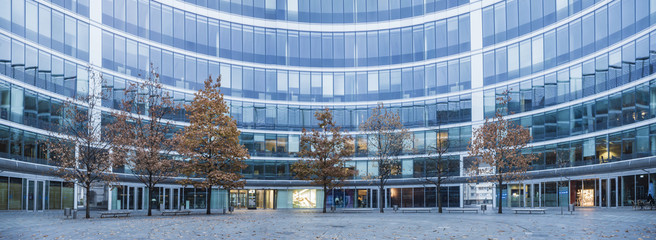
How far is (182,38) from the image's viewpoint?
60.8 metres

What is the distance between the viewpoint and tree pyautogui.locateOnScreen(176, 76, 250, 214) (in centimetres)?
4291

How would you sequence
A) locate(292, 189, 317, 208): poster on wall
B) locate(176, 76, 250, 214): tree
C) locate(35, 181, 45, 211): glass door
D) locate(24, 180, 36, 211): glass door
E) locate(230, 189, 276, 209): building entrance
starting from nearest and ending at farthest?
locate(176, 76, 250, 214): tree → locate(24, 180, 36, 211): glass door → locate(35, 181, 45, 211): glass door → locate(230, 189, 276, 209): building entrance → locate(292, 189, 317, 208): poster on wall

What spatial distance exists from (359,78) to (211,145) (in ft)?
93.9

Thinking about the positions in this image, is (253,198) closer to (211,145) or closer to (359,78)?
(359,78)

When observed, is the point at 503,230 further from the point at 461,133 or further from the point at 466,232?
the point at 461,133

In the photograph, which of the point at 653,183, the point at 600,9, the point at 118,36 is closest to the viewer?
the point at 653,183

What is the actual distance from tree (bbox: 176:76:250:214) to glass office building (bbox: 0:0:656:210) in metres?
4.51

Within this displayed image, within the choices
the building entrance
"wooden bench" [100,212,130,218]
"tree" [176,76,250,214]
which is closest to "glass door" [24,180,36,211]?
"wooden bench" [100,212,130,218]

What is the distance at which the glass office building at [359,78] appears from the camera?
145ft

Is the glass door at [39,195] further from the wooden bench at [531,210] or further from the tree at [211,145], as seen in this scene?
the wooden bench at [531,210]

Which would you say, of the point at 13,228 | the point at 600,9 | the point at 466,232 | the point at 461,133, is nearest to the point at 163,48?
Result: the point at 461,133

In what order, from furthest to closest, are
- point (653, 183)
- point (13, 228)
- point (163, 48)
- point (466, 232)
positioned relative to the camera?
point (163, 48)
point (653, 183)
point (13, 228)
point (466, 232)

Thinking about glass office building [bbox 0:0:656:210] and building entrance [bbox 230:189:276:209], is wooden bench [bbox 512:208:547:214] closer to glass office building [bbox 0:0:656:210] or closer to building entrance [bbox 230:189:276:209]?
glass office building [bbox 0:0:656:210]

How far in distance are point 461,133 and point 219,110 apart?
28.6m
